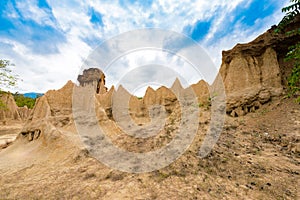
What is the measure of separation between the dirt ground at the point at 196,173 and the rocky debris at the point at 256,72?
123 centimetres

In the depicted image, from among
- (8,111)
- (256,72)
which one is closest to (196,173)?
(256,72)

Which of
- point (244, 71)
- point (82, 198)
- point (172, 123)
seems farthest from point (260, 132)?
point (82, 198)

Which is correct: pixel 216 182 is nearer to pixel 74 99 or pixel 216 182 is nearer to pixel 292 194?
pixel 292 194

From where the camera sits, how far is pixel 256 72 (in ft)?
24.8

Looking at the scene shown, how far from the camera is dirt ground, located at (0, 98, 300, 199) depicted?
9.55ft

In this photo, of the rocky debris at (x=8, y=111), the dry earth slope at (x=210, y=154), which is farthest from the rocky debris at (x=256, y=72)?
the rocky debris at (x=8, y=111)

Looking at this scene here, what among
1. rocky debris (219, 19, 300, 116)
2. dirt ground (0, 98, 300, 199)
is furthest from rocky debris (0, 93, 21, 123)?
rocky debris (219, 19, 300, 116)

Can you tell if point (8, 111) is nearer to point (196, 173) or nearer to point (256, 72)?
point (196, 173)

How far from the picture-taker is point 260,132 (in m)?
5.32

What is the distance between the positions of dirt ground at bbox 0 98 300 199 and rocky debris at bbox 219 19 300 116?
4.02 ft

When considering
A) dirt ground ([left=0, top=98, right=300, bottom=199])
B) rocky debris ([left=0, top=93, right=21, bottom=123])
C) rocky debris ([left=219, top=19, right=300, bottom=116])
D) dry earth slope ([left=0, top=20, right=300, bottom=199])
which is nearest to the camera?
dirt ground ([left=0, top=98, right=300, bottom=199])

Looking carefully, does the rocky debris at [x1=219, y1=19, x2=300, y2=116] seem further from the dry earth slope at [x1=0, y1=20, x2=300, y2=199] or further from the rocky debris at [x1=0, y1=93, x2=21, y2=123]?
the rocky debris at [x1=0, y1=93, x2=21, y2=123]

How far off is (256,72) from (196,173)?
6.32 metres

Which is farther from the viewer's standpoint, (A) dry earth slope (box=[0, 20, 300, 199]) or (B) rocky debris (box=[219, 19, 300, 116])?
(B) rocky debris (box=[219, 19, 300, 116])
